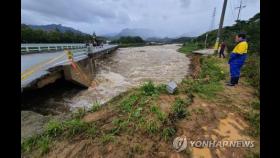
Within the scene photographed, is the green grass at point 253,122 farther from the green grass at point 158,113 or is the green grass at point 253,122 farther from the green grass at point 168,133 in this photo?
the green grass at point 158,113

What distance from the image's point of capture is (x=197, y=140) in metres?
3.07

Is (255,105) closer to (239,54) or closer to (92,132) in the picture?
(239,54)

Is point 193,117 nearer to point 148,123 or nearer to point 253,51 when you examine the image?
point 148,123

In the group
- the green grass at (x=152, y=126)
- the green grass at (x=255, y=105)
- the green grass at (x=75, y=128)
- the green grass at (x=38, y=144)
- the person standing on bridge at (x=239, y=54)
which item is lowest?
the green grass at (x=38, y=144)

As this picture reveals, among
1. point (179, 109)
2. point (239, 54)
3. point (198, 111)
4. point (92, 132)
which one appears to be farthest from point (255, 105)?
point (92, 132)

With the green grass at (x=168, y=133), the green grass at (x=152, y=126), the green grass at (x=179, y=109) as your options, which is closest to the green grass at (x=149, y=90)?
the green grass at (x=179, y=109)

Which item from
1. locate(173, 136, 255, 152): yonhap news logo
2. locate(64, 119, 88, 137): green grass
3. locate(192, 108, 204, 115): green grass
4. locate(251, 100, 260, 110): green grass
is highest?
locate(251, 100, 260, 110): green grass

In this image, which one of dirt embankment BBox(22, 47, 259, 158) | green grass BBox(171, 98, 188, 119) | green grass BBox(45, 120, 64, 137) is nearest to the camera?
dirt embankment BBox(22, 47, 259, 158)

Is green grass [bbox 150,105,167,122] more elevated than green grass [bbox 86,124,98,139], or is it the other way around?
green grass [bbox 150,105,167,122]

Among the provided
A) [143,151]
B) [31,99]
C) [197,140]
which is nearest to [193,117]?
[197,140]

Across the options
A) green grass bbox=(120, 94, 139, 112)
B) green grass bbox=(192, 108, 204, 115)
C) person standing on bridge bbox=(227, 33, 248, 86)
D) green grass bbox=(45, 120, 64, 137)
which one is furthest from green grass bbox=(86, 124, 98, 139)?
person standing on bridge bbox=(227, 33, 248, 86)

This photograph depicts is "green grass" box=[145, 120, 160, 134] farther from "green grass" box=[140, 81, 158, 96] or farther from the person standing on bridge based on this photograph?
the person standing on bridge

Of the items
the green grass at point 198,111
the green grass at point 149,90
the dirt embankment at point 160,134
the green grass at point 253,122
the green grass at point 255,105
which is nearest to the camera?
the dirt embankment at point 160,134
